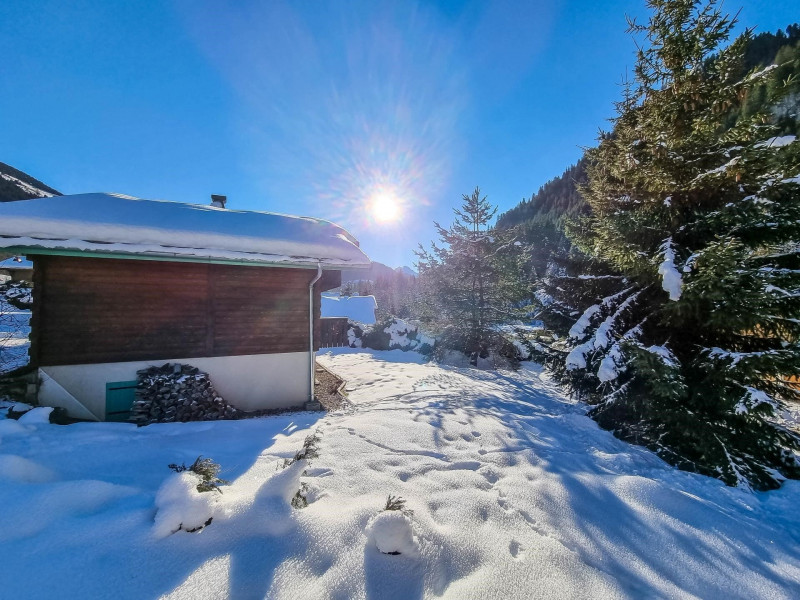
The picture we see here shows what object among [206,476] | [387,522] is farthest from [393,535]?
[206,476]

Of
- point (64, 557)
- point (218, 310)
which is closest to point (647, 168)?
point (64, 557)

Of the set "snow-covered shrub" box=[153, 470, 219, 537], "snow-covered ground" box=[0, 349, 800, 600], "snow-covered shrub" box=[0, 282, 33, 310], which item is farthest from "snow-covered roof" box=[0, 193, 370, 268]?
"snow-covered shrub" box=[153, 470, 219, 537]

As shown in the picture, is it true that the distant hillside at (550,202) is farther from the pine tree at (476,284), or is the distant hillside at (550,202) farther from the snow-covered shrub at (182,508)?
the snow-covered shrub at (182,508)

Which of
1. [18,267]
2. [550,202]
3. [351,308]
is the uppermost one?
[550,202]

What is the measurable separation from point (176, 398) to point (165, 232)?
3.07 metres

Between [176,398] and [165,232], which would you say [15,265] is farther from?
[176,398]

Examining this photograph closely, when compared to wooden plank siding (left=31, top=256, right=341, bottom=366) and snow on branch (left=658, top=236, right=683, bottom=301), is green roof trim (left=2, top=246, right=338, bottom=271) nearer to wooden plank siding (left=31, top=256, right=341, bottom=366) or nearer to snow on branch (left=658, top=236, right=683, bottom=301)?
wooden plank siding (left=31, top=256, right=341, bottom=366)

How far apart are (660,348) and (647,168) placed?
305 cm

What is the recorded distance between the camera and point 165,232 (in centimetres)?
582

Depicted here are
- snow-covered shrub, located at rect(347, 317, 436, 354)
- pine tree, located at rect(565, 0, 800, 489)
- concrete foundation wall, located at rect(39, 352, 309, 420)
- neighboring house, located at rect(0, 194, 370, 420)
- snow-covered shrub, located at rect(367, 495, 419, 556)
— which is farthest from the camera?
snow-covered shrub, located at rect(347, 317, 436, 354)

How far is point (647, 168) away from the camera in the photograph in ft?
17.3

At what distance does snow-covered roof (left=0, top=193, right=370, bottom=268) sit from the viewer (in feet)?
16.9

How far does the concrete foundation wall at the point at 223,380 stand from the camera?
557cm

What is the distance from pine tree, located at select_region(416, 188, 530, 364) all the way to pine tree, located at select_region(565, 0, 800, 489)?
21.2ft
